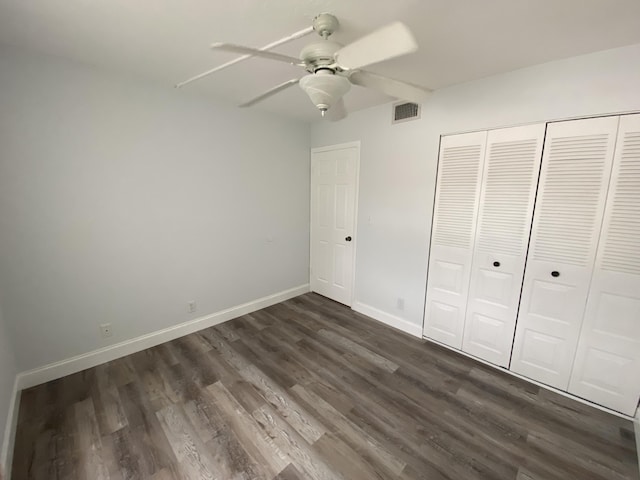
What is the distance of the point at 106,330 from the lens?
7.59 feet

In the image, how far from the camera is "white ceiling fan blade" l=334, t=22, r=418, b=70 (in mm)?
939

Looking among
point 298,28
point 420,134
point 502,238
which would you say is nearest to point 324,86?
point 298,28

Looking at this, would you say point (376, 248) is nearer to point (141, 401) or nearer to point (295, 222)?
point (295, 222)

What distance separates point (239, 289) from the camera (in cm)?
319

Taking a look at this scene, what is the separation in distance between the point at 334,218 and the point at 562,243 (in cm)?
227

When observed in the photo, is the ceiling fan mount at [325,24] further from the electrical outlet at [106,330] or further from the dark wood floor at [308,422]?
the electrical outlet at [106,330]

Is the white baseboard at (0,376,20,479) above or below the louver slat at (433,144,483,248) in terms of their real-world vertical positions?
below

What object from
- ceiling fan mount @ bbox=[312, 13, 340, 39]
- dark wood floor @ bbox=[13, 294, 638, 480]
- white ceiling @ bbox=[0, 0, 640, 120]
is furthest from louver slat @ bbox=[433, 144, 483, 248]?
ceiling fan mount @ bbox=[312, 13, 340, 39]

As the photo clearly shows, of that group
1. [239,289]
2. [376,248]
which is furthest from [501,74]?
[239,289]

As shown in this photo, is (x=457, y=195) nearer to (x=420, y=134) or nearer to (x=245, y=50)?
(x=420, y=134)

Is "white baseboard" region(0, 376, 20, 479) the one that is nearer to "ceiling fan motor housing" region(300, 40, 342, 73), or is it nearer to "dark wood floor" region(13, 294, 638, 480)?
"dark wood floor" region(13, 294, 638, 480)

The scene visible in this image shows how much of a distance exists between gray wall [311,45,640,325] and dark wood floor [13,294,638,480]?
0.89 meters

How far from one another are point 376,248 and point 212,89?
234cm

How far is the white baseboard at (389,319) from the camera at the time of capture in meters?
2.83
